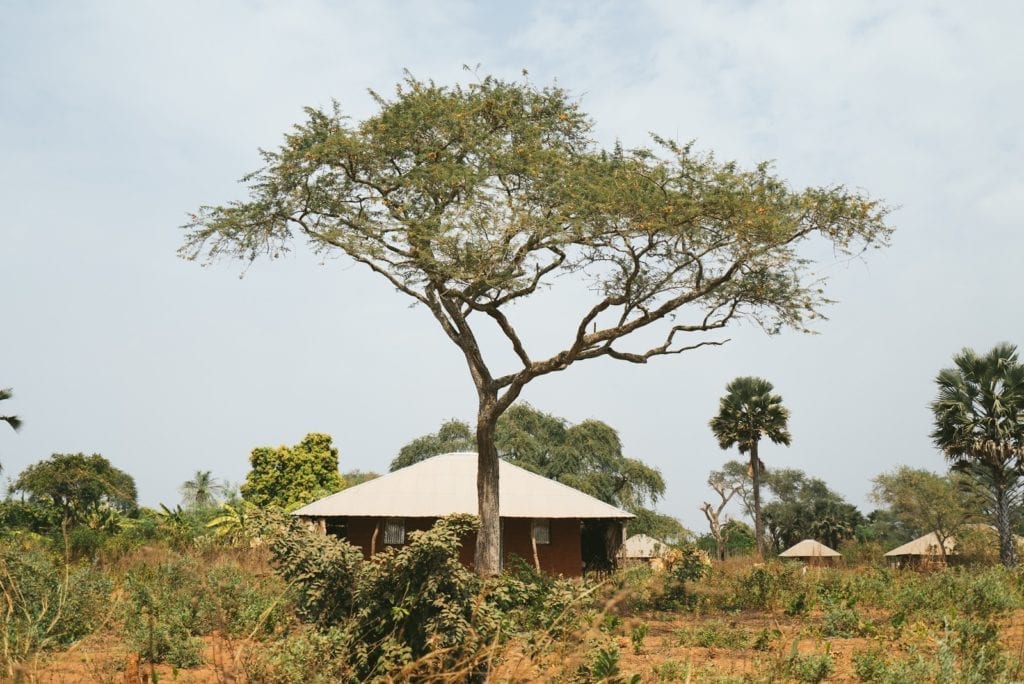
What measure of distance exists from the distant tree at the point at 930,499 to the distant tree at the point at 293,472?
99.2 feet

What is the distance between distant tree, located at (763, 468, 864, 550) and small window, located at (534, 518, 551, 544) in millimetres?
36598

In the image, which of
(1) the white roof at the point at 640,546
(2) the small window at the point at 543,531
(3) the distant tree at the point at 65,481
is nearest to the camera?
(2) the small window at the point at 543,531

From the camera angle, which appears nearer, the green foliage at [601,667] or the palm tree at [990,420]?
the green foliage at [601,667]

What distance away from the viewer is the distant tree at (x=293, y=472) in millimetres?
40594

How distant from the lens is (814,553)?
148 feet

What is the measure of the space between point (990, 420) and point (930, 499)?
1943 cm

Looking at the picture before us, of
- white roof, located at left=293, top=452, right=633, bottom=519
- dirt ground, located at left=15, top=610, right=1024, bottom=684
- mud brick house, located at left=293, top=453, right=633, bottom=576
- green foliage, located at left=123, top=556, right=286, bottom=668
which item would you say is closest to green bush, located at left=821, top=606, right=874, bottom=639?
dirt ground, located at left=15, top=610, right=1024, bottom=684

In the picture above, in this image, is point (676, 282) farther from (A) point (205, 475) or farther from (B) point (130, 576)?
(A) point (205, 475)

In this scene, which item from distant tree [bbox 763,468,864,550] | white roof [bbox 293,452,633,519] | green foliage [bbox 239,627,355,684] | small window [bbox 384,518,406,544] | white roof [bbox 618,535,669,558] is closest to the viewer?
green foliage [bbox 239,627,355,684]

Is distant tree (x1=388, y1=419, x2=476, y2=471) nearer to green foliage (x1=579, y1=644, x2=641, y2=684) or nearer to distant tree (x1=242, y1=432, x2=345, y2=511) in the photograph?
distant tree (x1=242, y1=432, x2=345, y2=511)

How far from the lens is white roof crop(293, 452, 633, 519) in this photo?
2591cm

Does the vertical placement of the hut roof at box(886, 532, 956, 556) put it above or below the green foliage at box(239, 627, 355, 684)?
above

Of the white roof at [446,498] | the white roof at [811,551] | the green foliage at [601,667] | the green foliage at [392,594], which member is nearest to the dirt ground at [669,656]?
the green foliage at [601,667]

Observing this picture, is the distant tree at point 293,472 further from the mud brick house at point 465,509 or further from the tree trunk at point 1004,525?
the tree trunk at point 1004,525
